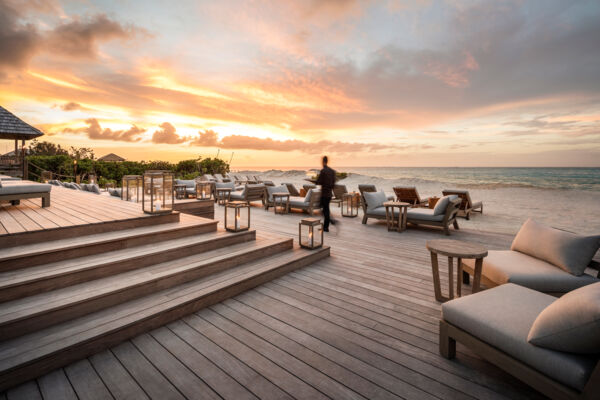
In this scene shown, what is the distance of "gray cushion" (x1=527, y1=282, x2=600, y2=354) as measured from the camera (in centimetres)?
117

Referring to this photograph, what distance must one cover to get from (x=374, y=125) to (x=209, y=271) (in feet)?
51.1

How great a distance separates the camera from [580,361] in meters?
1.27

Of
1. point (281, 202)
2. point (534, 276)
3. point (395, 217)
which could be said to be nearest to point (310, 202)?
point (281, 202)

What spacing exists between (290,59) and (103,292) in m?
9.71

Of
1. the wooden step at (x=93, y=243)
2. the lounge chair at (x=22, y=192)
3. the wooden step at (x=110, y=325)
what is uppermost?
the lounge chair at (x=22, y=192)

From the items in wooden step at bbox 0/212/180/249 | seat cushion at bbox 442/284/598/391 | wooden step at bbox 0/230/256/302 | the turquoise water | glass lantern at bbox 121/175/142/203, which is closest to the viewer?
seat cushion at bbox 442/284/598/391

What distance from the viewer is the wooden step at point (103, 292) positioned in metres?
1.92

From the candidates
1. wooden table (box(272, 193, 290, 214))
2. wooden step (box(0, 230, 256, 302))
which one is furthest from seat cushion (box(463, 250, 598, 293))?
wooden table (box(272, 193, 290, 214))

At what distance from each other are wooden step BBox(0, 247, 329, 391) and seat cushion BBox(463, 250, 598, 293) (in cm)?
250

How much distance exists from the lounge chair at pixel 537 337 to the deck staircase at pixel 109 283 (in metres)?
2.16

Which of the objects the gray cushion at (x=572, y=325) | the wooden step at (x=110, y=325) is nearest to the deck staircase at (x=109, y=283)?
the wooden step at (x=110, y=325)

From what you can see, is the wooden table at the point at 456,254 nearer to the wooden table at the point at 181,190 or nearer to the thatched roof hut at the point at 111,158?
the wooden table at the point at 181,190

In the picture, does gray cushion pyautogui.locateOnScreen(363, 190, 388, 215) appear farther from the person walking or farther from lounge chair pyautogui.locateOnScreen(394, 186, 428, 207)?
lounge chair pyautogui.locateOnScreen(394, 186, 428, 207)

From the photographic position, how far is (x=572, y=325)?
124 cm
